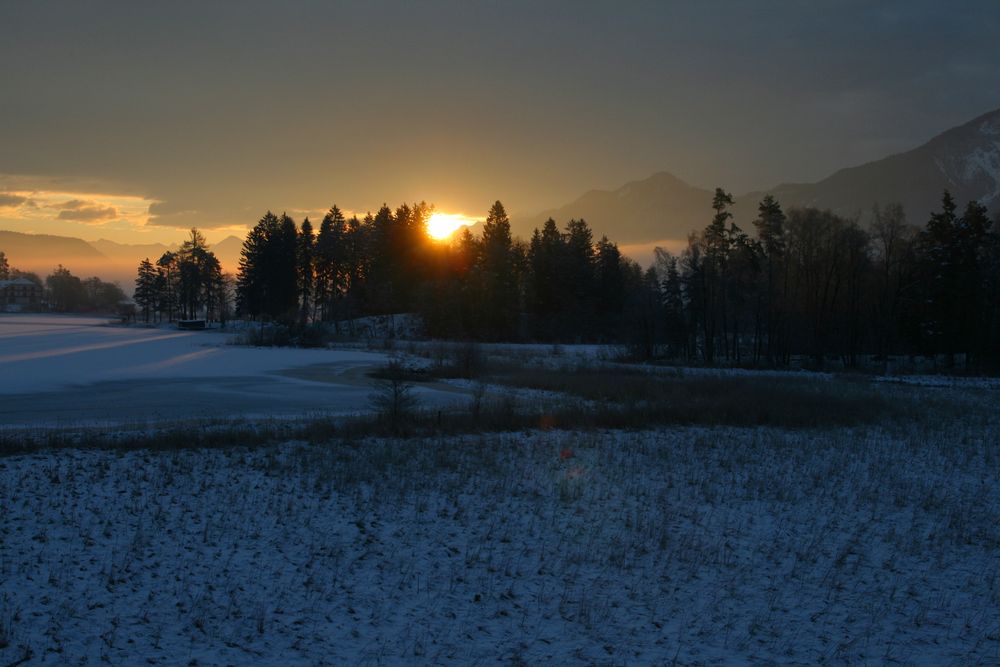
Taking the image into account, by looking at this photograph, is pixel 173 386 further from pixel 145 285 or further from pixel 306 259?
pixel 145 285

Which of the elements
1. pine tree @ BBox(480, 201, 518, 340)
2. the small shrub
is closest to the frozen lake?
the small shrub

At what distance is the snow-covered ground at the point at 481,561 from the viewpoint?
8.64m

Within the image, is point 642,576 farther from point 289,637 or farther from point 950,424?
point 950,424

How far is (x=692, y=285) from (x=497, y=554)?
6028 centimetres

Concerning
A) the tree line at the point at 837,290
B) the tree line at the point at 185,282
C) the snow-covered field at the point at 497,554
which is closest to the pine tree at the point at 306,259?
the tree line at the point at 185,282

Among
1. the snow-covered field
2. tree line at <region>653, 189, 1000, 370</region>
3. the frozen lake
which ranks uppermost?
tree line at <region>653, 189, 1000, 370</region>

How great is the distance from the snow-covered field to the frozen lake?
9.51 metres

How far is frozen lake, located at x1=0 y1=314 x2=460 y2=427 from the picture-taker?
25.7m

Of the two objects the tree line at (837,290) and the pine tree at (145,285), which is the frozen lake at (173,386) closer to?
the tree line at (837,290)

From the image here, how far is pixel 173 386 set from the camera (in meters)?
34.7

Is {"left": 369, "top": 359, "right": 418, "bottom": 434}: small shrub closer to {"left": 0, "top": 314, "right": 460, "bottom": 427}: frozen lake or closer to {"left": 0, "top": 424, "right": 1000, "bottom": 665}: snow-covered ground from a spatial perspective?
{"left": 0, "top": 314, "right": 460, "bottom": 427}: frozen lake

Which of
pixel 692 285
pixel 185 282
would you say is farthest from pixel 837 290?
pixel 185 282

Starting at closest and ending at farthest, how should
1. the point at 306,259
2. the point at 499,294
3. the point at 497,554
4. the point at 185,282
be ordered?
the point at 497,554, the point at 499,294, the point at 306,259, the point at 185,282

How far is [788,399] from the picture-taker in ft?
99.3
